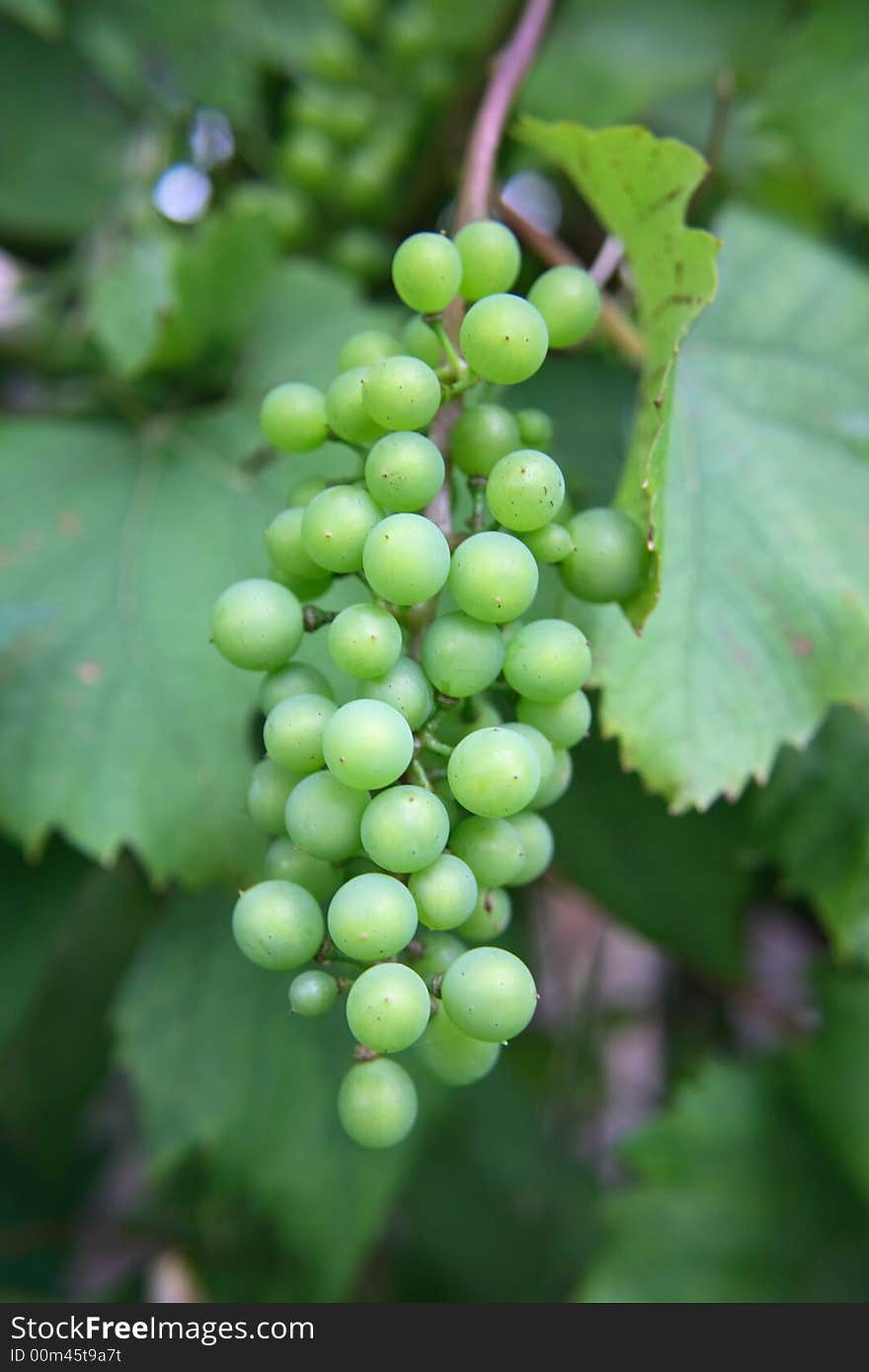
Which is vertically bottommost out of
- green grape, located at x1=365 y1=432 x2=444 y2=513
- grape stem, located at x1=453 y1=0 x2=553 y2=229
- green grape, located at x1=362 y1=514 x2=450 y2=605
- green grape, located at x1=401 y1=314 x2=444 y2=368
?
green grape, located at x1=362 y1=514 x2=450 y2=605

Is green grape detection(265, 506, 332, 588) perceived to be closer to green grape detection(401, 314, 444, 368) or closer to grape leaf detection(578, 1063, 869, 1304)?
green grape detection(401, 314, 444, 368)

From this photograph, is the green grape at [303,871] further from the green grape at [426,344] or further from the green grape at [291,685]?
the green grape at [426,344]

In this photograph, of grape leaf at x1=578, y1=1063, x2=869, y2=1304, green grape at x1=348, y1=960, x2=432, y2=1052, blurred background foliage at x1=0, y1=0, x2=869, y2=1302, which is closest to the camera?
green grape at x1=348, y1=960, x2=432, y2=1052

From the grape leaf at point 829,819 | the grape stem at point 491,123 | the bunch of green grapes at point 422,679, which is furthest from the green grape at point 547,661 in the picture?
the grape leaf at point 829,819

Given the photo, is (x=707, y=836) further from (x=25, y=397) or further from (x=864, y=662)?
(x=25, y=397)

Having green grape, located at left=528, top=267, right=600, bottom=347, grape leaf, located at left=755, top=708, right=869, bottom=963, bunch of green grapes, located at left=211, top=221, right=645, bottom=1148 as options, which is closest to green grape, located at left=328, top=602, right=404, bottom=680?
bunch of green grapes, located at left=211, top=221, right=645, bottom=1148

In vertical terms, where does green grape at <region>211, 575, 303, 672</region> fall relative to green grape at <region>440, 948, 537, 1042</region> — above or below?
above

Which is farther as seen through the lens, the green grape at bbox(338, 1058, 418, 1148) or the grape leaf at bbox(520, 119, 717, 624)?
the grape leaf at bbox(520, 119, 717, 624)

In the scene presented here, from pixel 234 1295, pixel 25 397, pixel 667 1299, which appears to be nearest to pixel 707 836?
pixel 667 1299
